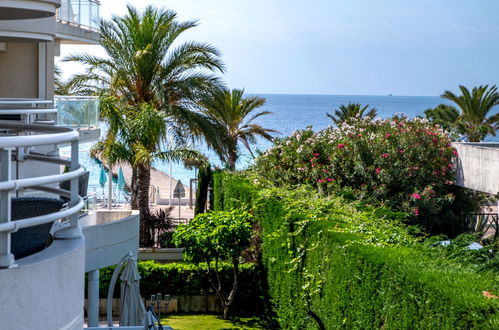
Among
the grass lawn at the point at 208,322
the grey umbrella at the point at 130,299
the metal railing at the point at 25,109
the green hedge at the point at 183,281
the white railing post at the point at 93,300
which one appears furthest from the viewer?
the green hedge at the point at 183,281

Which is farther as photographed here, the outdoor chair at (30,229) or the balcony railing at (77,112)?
the balcony railing at (77,112)

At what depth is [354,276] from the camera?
412 inches

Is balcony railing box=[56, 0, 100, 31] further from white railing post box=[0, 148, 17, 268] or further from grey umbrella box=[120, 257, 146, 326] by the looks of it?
white railing post box=[0, 148, 17, 268]

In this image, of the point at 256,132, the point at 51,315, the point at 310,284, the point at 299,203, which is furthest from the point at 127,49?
the point at 51,315

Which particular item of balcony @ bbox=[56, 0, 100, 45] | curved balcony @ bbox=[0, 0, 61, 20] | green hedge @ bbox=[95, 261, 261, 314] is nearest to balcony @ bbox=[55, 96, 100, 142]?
balcony @ bbox=[56, 0, 100, 45]

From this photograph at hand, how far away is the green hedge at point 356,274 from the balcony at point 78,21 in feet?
31.1

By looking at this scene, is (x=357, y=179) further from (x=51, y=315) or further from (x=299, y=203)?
(x=51, y=315)

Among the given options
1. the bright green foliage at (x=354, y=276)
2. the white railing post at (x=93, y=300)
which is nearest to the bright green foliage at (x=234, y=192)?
the bright green foliage at (x=354, y=276)

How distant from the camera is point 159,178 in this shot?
245 feet

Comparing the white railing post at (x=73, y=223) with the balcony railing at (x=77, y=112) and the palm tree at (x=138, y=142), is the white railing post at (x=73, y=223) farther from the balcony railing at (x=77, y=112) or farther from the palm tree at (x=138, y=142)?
the palm tree at (x=138, y=142)

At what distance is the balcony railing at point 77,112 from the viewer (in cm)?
1969

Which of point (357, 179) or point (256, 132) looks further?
point (256, 132)

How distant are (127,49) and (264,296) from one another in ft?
49.1

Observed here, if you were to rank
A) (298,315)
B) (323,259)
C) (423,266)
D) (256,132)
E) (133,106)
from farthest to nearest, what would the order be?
(256,132), (133,106), (298,315), (323,259), (423,266)
